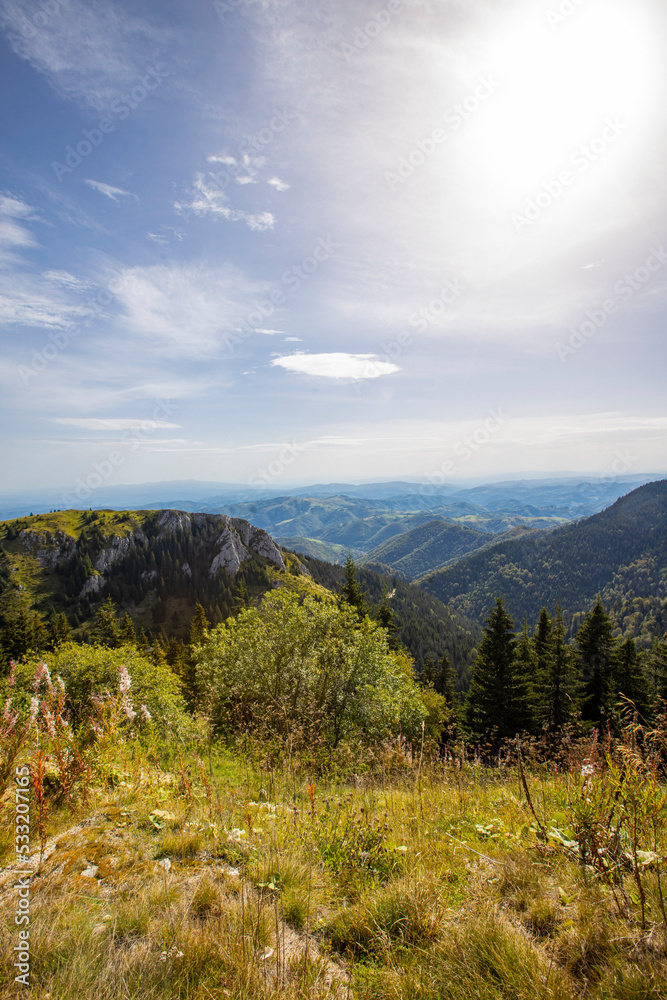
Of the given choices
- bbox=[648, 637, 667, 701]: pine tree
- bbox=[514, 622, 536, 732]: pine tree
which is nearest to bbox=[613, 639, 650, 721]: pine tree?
bbox=[648, 637, 667, 701]: pine tree

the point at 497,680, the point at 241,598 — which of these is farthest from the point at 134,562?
the point at 497,680

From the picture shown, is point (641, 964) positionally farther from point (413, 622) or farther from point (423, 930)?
point (413, 622)

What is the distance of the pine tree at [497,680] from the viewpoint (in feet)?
105

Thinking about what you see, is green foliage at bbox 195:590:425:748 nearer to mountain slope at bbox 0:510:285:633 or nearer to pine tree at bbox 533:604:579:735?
pine tree at bbox 533:604:579:735

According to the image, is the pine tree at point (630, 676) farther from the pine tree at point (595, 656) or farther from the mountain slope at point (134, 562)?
the mountain slope at point (134, 562)

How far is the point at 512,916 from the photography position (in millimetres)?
3342

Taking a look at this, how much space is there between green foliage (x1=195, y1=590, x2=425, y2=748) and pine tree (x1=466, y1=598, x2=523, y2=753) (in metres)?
12.8

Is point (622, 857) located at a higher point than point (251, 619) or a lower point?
higher

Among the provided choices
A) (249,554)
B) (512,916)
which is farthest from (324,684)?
(249,554)

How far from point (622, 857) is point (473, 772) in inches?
210

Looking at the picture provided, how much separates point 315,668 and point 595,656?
32.8 metres

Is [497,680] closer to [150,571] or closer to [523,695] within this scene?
[523,695]

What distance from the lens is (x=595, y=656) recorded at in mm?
37594

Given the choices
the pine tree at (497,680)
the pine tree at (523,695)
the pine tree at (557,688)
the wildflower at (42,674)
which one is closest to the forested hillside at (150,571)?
the pine tree at (497,680)
